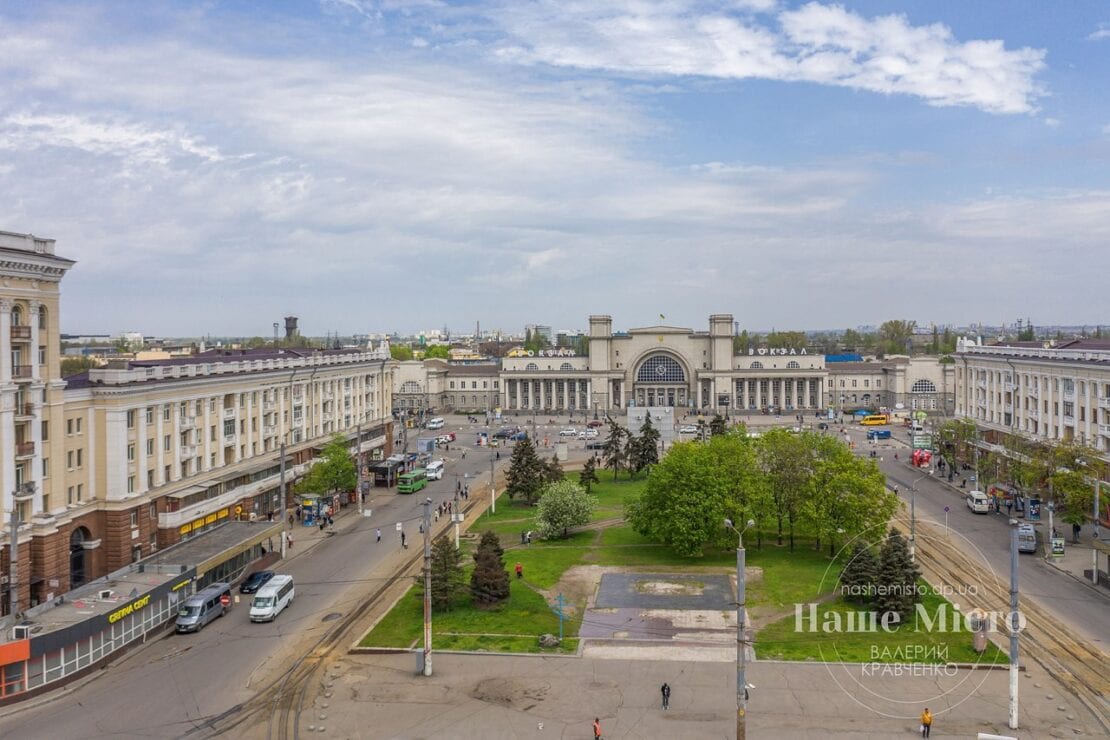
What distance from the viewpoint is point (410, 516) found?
59969mm

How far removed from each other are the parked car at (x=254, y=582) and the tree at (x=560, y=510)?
15.9 metres

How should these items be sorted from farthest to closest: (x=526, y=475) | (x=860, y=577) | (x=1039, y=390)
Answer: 1. (x=1039, y=390)
2. (x=526, y=475)
3. (x=860, y=577)

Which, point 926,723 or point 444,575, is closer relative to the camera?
point 926,723

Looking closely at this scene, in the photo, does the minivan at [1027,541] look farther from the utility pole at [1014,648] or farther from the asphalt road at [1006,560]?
the utility pole at [1014,648]

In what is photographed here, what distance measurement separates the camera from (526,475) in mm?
63125

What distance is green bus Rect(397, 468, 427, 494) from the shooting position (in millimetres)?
70500

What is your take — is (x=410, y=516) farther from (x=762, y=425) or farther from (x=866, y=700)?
(x=762, y=425)

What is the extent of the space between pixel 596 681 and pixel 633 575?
13877mm

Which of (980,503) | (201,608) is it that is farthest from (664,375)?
(201,608)

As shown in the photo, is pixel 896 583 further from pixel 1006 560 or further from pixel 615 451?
pixel 615 451

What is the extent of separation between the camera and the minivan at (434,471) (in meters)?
76.4

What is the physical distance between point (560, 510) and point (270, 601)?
62.0ft

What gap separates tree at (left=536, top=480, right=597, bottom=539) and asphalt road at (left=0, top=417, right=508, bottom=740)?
32.2 feet

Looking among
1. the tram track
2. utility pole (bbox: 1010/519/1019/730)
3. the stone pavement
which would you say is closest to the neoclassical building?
the tram track
